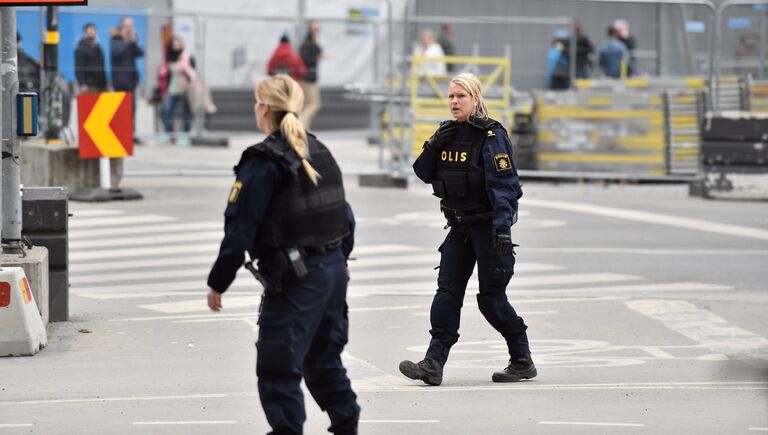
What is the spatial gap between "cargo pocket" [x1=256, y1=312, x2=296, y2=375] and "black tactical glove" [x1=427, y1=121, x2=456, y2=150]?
8.32ft

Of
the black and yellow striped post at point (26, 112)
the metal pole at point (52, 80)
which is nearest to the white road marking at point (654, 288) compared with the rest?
the black and yellow striped post at point (26, 112)

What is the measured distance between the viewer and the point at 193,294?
11.8 m

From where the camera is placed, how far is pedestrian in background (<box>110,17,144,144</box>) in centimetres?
2303

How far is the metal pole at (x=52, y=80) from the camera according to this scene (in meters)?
17.0

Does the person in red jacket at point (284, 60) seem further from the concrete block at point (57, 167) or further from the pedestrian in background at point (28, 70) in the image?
the concrete block at point (57, 167)

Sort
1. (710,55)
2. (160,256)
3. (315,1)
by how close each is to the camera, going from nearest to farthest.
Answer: (160,256) < (710,55) < (315,1)

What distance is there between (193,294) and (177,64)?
42.5 ft

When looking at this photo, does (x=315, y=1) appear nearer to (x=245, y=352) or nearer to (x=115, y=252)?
(x=115, y=252)

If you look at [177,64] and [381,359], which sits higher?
[177,64]

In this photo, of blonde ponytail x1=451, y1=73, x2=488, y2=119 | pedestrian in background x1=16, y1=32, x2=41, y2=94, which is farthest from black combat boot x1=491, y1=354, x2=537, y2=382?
pedestrian in background x1=16, y1=32, x2=41, y2=94

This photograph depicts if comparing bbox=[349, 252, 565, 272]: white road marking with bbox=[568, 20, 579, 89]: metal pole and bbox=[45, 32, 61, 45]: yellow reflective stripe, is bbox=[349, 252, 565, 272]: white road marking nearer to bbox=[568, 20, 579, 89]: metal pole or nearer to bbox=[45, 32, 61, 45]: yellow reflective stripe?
bbox=[45, 32, 61, 45]: yellow reflective stripe

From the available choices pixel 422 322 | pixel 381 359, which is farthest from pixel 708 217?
pixel 381 359


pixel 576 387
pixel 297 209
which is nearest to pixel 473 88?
pixel 576 387

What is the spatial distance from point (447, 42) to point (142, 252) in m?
10.6
